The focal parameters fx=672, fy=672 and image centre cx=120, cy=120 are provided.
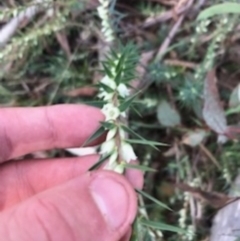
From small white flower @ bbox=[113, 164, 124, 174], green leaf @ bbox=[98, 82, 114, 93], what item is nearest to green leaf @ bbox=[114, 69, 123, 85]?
green leaf @ bbox=[98, 82, 114, 93]

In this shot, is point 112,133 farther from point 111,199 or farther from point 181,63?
point 181,63

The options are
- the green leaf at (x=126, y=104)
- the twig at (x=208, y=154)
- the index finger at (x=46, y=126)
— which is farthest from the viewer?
the twig at (x=208, y=154)

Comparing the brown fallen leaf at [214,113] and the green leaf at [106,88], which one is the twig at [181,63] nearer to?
the brown fallen leaf at [214,113]

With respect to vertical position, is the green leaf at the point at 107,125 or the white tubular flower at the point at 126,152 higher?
the green leaf at the point at 107,125

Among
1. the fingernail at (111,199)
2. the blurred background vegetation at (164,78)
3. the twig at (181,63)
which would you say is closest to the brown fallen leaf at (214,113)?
the blurred background vegetation at (164,78)

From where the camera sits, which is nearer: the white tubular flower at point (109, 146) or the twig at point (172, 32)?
the white tubular flower at point (109, 146)

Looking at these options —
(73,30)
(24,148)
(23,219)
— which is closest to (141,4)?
(73,30)
